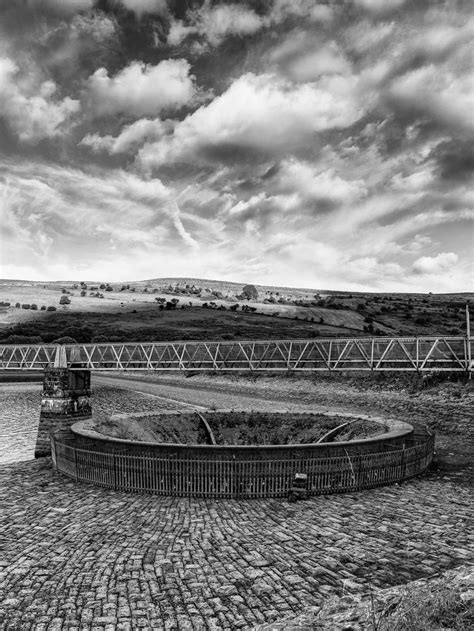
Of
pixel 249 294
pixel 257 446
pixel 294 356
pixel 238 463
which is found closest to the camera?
pixel 238 463

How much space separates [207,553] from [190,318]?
114 meters

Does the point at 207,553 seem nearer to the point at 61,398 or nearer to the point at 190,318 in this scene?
the point at 61,398

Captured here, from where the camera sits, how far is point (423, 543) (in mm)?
12070

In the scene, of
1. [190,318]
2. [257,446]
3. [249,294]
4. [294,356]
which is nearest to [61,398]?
[257,446]

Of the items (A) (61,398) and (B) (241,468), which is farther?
(A) (61,398)

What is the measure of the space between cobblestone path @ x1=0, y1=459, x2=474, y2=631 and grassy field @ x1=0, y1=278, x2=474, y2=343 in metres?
74.9

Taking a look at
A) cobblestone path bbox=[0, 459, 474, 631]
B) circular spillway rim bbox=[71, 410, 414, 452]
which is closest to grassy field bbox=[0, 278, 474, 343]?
circular spillway rim bbox=[71, 410, 414, 452]

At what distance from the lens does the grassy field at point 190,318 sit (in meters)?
99.1

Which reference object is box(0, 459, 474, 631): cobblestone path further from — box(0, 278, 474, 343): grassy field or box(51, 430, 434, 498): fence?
box(0, 278, 474, 343): grassy field

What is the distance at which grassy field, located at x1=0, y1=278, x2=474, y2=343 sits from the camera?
99.1 metres

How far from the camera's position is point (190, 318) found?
411 ft

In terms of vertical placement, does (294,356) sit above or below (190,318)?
below

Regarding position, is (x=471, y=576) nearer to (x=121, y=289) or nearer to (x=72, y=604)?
(x=72, y=604)

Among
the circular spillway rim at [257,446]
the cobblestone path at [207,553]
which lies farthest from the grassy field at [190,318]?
the cobblestone path at [207,553]
